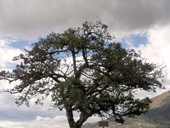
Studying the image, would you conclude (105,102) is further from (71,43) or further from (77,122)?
(71,43)

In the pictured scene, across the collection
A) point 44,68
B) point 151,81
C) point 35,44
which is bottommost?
point 151,81

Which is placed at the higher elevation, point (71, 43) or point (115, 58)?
point (71, 43)

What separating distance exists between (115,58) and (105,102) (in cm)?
580

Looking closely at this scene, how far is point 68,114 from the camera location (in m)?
41.2

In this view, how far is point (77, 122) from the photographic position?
136 feet

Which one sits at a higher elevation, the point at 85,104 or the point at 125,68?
the point at 125,68

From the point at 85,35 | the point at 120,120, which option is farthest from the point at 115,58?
the point at 120,120

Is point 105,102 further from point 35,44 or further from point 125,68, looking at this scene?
point 35,44

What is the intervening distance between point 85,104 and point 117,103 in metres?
5.28

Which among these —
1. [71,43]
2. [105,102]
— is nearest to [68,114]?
[105,102]

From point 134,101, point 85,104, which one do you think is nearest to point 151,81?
point 134,101

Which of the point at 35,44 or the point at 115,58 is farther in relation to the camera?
the point at 35,44

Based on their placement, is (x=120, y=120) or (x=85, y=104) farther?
(x=120, y=120)

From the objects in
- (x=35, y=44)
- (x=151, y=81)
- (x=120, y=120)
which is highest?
(x=35, y=44)
